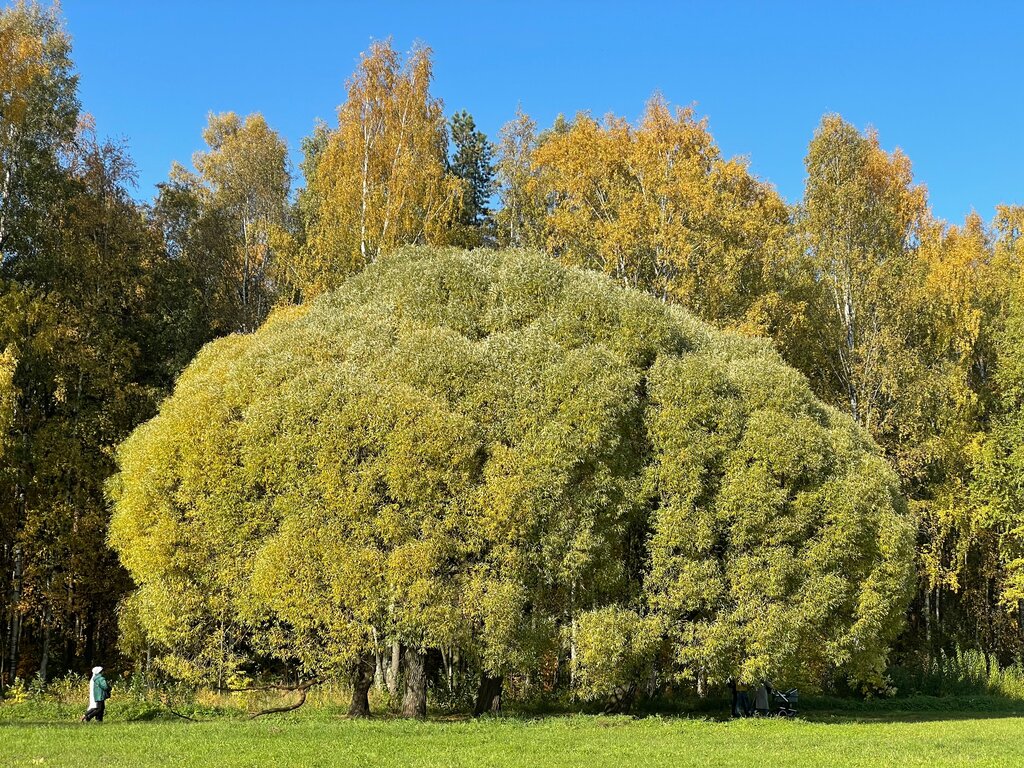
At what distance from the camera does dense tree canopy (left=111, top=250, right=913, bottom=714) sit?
18141 mm

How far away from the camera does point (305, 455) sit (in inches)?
739

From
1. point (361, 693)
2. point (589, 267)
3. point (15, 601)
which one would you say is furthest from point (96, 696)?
point (589, 267)

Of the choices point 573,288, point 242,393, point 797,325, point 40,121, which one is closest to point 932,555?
point 797,325

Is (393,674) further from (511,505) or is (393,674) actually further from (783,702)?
(783,702)

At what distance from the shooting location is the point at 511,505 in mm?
18016

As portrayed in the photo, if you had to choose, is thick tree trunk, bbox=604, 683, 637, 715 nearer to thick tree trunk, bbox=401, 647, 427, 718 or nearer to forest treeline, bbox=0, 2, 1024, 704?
thick tree trunk, bbox=401, 647, 427, 718

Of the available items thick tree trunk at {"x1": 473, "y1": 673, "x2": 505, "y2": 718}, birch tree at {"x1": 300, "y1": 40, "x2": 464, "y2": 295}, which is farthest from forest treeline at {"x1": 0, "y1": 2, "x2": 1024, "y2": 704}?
thick tree trunk at {"x1": 473, "y1": 673, "x2": 505, "y2": 718}

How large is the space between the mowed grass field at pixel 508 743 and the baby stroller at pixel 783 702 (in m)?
2.73

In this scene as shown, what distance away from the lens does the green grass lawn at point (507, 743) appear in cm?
1402

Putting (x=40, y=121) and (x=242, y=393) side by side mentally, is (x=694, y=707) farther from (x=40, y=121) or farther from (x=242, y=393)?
(x=40, y=121)

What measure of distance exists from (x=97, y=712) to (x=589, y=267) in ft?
78.8

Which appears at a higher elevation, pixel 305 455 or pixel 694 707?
pixel 305 455

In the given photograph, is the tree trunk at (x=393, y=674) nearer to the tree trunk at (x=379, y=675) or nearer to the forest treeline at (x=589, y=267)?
the tree trunk at (x=379, y=675)

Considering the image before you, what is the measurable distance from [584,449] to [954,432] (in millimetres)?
22861
